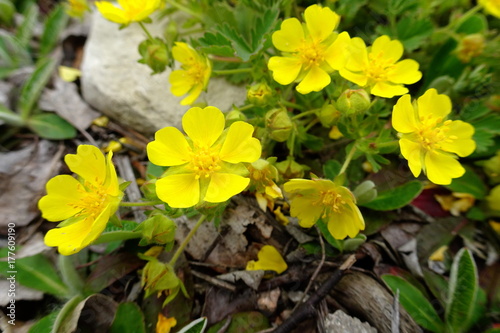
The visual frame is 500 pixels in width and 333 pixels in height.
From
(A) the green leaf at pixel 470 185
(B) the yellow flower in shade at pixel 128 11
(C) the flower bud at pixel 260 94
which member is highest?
(B) the yellow flower in shade at pixel 128 11

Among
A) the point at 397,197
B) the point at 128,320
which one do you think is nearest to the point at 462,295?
the point at 397,197

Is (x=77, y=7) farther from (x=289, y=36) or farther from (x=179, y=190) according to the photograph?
(x=179, y=190)

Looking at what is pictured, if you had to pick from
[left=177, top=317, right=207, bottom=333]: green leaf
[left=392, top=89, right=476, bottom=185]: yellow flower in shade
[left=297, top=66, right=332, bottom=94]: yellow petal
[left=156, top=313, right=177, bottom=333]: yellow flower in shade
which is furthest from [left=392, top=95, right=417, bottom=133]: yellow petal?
[left=156, top=313, right=177, bottom=333]: yellow flower in shade

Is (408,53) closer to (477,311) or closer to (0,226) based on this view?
(477,311)

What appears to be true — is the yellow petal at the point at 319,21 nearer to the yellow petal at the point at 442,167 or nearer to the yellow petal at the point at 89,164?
the yellow petal at the point at 442,167

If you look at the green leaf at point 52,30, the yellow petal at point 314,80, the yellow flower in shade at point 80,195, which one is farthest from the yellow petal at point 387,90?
the green leaf at point 52,30

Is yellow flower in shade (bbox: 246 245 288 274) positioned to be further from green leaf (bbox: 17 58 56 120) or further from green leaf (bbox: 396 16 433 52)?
green leaf (bbox: 17 58 56 120)
